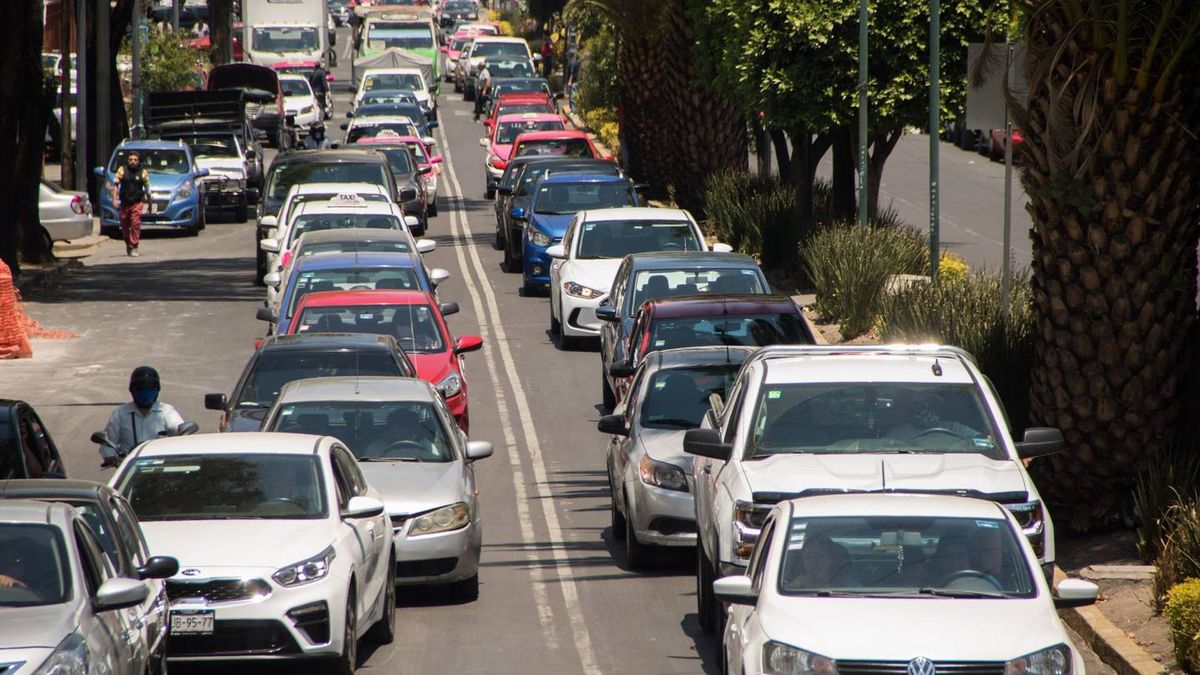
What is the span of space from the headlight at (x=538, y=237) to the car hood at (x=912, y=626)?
69.6 feet

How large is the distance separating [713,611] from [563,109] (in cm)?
6359

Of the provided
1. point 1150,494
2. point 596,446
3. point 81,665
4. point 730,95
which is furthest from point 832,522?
point 730,95

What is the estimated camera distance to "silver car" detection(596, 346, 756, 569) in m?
13.8

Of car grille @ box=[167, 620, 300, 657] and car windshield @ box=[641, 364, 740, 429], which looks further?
car windshield @ box=[641, 364, 740, 429]

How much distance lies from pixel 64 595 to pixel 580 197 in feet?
74.1

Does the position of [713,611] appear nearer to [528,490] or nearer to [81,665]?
[81,665]

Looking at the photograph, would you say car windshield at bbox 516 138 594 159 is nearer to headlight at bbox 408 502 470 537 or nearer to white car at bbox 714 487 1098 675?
headlight at bbox 408 502 470 537

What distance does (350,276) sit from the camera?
21.1 meters

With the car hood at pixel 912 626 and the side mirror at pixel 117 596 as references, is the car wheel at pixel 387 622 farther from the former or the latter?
the car hood at pixel 912 626

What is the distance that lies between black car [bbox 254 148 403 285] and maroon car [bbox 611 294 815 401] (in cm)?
1438

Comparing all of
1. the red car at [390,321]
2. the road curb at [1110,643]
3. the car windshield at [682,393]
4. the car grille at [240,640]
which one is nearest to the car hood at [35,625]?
the car grille at [240,640]

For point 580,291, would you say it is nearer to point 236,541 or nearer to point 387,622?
point 387,622

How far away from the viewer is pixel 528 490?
1769 centimetres

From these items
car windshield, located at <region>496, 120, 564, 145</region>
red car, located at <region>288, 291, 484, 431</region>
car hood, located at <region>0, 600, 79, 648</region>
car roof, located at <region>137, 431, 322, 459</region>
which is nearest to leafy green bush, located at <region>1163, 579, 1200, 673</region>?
car roof, located at <region>137, 431, 322, 459</region>
